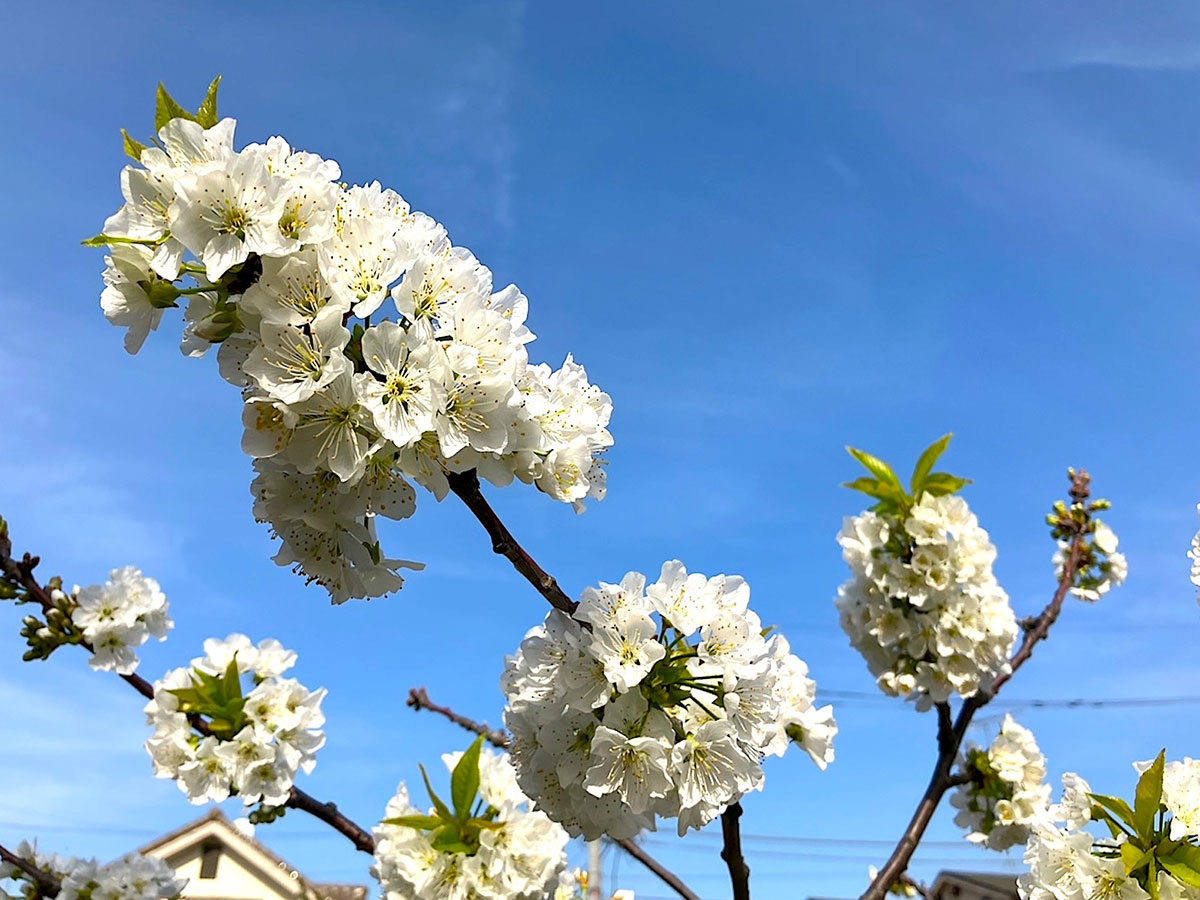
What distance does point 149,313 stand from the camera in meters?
1.52

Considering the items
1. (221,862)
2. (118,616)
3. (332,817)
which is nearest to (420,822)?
(332,817)

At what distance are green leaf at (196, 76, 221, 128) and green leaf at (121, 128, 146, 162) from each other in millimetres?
106

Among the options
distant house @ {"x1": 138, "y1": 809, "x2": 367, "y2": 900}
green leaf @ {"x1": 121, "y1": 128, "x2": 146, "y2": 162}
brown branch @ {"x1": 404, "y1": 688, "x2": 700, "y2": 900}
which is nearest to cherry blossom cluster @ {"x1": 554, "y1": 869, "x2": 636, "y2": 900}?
brown branch @ {"x1": 404, "y1": 688, "x2": 700, "y2": 900}

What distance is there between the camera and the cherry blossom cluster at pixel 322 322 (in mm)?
1400

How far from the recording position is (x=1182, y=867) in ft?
6.25

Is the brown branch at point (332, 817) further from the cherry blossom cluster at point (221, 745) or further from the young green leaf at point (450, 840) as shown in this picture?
the young green leaf at point (450, 840)

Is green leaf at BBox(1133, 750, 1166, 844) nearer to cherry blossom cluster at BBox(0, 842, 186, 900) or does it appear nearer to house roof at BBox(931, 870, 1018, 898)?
cherry blossom cluster at BBox(0, 842, 186, 900)

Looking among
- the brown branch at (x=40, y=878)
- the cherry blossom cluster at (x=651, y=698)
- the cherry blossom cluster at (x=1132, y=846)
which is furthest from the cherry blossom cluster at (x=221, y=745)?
the cherry blossom cluster at (x=1132, y=846)

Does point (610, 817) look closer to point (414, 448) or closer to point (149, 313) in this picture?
point (414, 448)

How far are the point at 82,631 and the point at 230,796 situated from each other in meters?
1.18

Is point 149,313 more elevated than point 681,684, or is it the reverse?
point 149,313

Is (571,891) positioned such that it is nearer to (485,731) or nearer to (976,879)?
(485,731)

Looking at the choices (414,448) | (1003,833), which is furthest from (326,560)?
(1003,833)

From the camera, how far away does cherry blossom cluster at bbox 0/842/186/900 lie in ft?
10.6
